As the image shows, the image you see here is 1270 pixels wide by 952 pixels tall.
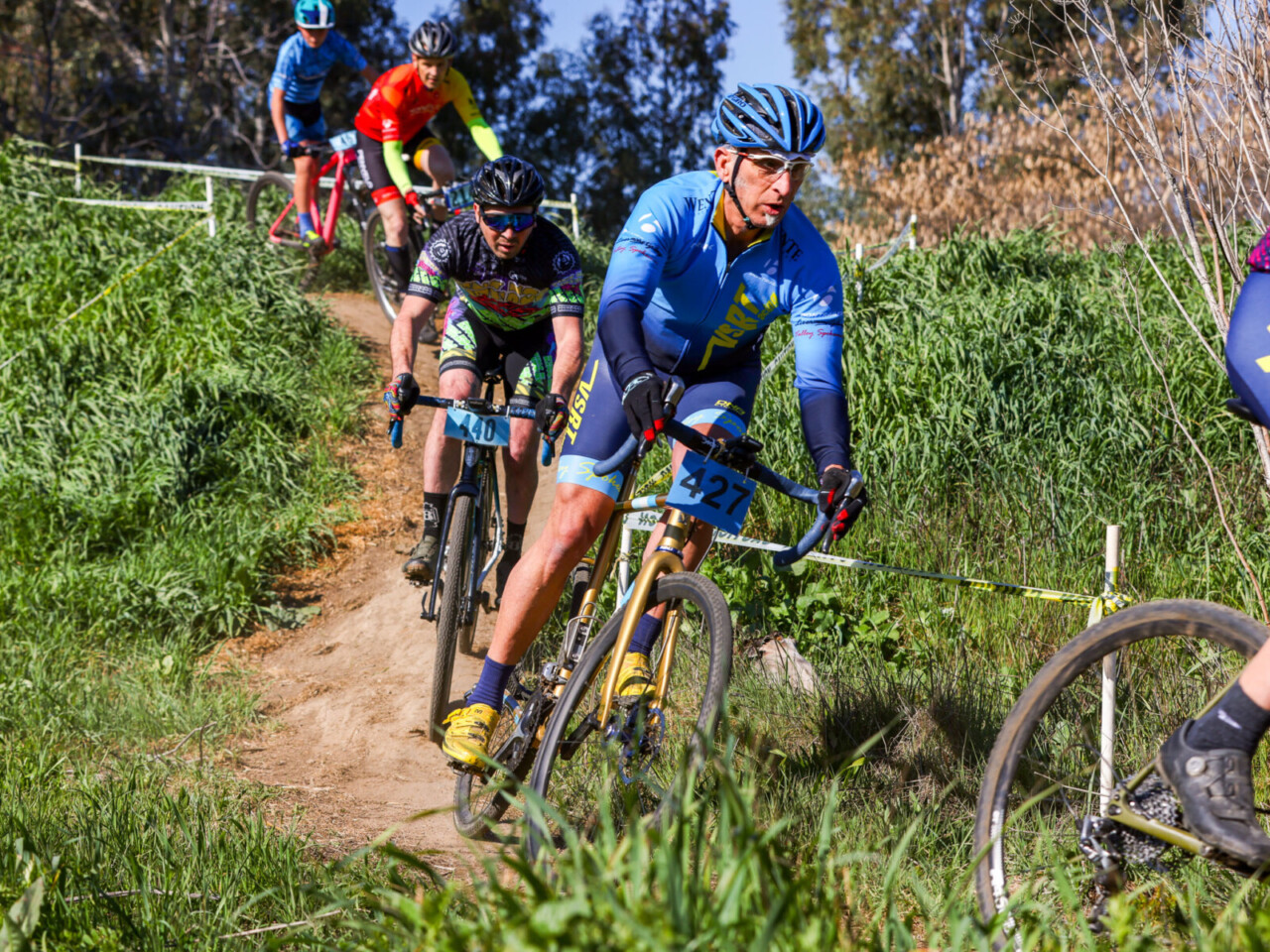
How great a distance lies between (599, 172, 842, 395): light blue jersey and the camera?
11.2ft

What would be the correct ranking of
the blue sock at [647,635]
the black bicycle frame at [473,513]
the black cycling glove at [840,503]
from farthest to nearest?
the black bicycle frame at [473,513] < the blue sock at [647,635] < the black cycling glove at [840,503]

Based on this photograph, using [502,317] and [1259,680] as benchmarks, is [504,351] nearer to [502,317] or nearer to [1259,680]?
[502,317]

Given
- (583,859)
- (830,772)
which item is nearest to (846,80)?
(830,772)

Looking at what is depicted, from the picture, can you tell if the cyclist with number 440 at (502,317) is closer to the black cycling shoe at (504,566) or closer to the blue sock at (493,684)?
the black cycling shoe at (504,566)

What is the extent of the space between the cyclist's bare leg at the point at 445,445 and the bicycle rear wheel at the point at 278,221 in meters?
5.60

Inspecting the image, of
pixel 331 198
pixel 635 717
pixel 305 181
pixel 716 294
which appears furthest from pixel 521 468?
pixel 305 181

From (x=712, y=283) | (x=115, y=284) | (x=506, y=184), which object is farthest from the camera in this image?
(x=115, y=284)

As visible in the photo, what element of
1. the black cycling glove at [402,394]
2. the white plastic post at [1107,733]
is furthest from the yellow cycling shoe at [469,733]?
the white plastic post at [1107,733]

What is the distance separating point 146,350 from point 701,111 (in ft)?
84.6

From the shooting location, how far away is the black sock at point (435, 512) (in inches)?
209

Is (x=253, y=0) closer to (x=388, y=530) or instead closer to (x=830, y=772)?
(x=388, y=530)

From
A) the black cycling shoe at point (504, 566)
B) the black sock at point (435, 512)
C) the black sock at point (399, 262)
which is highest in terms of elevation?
the black sock at point (399, 262)

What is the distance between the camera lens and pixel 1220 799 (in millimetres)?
2412

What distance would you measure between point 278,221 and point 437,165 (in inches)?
96.5
